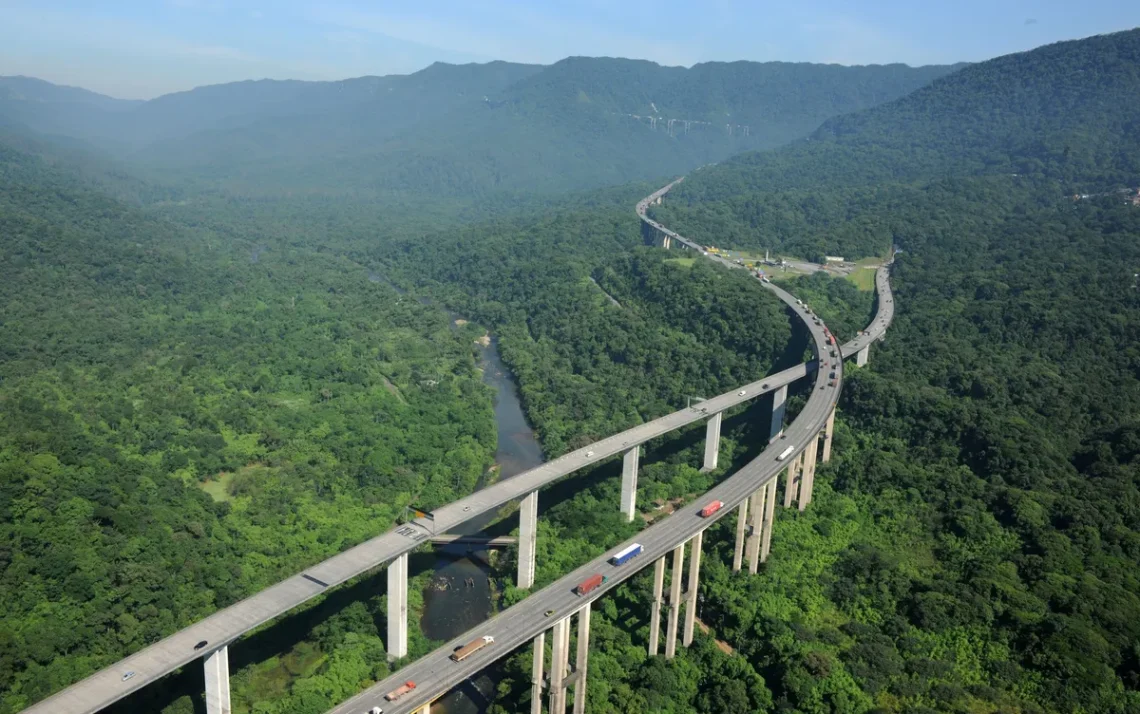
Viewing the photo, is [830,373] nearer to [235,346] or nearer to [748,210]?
[235,346]

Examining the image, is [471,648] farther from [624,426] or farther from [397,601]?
[624,426]

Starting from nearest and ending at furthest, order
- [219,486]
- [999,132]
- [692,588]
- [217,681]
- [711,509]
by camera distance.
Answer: [217,681] < [692,588] < [711,509] < [219,486] < [999,132]

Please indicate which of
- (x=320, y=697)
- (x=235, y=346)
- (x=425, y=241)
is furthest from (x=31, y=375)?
(x=425, y=241)

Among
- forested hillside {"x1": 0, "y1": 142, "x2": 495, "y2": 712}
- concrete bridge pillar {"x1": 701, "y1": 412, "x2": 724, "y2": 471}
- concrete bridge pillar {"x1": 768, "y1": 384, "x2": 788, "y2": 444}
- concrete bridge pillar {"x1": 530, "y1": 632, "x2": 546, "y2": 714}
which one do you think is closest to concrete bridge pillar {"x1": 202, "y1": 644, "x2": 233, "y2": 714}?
forested hillside {"x1": 0, "y1": 142, "x2": 495, "y2": 712}

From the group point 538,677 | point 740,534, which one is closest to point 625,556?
point 538,677

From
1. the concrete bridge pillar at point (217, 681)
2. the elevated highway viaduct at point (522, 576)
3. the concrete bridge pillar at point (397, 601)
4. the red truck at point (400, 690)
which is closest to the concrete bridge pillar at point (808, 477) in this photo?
the elevated highway viaduct at point (522, 576)

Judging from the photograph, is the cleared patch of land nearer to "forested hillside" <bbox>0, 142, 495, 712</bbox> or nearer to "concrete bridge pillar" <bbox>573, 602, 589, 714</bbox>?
"forested hillside" <bbox>0, 142, 495, 712</bbox>
